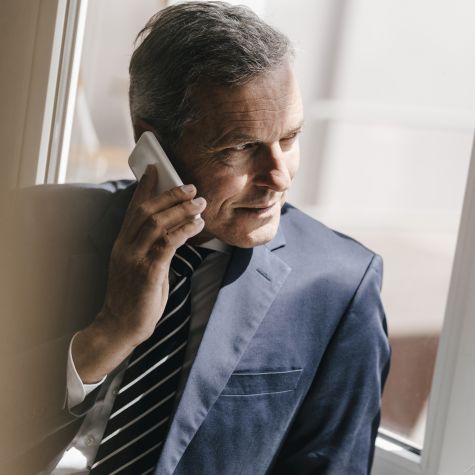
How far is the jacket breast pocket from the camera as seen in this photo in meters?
1.16

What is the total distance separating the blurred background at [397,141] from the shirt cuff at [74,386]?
57 centimetres

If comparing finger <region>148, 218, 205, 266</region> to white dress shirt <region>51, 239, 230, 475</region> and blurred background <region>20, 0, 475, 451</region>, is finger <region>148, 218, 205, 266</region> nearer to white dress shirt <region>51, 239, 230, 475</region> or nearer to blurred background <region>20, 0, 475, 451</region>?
white dress shirt <region>51, 239, 230, 475</region>

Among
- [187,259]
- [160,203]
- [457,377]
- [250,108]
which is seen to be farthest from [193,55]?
[457,377]

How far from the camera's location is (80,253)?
1286mm

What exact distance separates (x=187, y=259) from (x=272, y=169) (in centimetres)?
24

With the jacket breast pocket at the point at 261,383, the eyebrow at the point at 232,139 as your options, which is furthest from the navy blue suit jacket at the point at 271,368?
the eyebrow at the point at 232,139

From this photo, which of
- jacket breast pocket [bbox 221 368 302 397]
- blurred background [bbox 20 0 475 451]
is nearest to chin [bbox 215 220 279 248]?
jacket breast pocket [bbox 221 368 302 397]

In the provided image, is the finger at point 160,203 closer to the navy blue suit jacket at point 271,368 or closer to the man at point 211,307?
the man at point 211,307

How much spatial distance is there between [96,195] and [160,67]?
0.34 m

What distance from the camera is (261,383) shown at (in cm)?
117

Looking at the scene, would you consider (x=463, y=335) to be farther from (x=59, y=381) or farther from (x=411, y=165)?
(x=59, y=381)

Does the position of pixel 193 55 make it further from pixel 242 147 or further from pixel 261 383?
pixel 261 383

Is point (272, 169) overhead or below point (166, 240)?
overhead

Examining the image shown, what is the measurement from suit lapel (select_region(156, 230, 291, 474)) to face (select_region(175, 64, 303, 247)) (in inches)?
3.9
